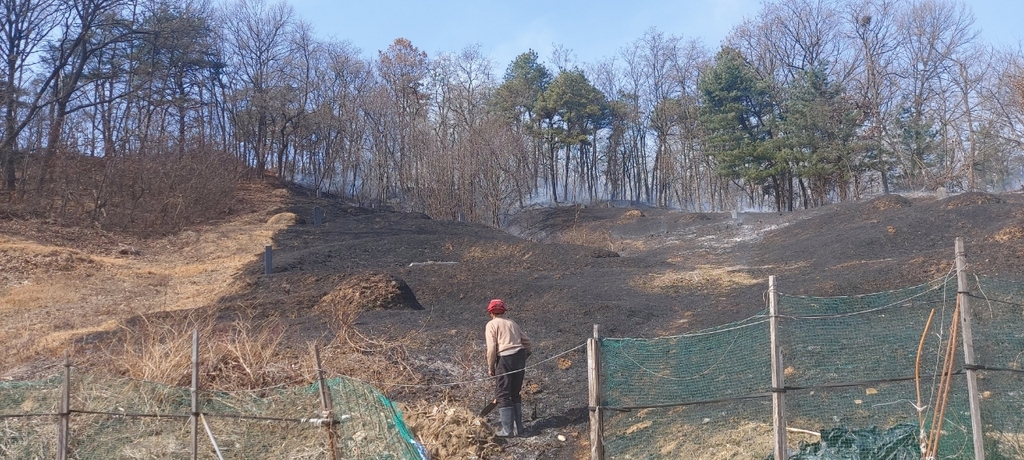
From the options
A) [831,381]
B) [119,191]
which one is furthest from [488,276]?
[119,191]

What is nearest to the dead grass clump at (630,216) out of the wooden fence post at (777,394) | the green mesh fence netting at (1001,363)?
the green mesh fence netting at (1001,363)

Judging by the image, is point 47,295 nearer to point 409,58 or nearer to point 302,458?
point 302,458

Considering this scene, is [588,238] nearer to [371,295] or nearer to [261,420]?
[371,295]

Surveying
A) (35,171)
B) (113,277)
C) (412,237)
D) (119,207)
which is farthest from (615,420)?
(35,171)

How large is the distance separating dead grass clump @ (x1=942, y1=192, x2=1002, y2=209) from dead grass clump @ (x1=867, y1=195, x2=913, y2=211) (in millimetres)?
2752

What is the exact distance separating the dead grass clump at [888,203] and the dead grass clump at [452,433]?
823 inches

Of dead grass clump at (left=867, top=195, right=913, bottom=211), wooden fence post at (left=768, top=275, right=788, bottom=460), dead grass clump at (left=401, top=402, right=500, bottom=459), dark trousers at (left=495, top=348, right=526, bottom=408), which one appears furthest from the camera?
dead grass clump at (left=867, top=195, right=913, bottom=211)

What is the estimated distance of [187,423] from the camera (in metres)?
7.44

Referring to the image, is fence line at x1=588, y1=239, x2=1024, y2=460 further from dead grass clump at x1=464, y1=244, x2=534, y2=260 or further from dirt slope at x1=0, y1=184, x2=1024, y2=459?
dead grass clump at x1=464, y1=244, x2=534, y2=260

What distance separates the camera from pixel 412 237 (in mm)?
26047

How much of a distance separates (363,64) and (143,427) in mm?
45905

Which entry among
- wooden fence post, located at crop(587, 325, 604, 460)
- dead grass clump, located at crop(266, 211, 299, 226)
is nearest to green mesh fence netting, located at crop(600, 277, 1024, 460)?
wooden fence post, located at crop(587, 325, 604, 460)

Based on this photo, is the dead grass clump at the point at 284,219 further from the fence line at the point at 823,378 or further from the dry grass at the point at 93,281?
the fence line at the point at 823,378

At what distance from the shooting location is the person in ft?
26.2
